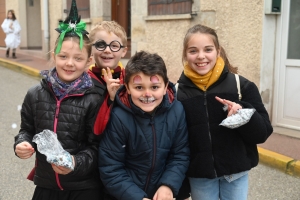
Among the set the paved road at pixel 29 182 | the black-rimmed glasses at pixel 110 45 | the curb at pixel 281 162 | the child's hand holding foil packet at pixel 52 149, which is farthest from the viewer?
the curb at pixel 281 162

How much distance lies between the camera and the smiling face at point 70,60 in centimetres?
217

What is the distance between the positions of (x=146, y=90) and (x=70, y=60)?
0.47m

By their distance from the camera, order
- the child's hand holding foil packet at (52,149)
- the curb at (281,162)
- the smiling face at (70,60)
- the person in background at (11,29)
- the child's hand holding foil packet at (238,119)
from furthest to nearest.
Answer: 1. the person in background at (11,29)
2. the curb at (281,162)
3. the smiling face at (70,60)
4. the child's hand holding foil packet at (238,119)
5. the child's hand holding foil packet at (52,149)

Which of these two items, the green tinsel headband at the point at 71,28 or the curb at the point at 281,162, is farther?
the curb at the point at 281,162

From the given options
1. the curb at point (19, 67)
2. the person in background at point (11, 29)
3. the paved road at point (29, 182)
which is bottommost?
the paved road at point (29, 182)

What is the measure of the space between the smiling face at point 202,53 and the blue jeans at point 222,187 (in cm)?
65

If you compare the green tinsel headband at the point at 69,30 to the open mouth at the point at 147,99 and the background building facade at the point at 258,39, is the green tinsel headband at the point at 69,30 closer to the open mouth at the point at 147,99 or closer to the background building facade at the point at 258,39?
the open mouth at the point at 147,99

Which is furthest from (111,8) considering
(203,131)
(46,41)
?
(203,131)

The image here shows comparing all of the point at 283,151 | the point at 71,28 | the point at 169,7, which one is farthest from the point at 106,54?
the point at 169,7

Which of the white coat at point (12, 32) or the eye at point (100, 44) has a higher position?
the white coat at point (12, 32)

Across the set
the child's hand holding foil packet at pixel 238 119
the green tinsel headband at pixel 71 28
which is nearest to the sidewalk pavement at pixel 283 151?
the green tinsel headband at pixel 71 28

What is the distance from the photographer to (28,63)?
12109mm

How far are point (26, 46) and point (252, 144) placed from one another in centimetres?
1370

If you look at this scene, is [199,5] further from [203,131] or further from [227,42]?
[203,131]
